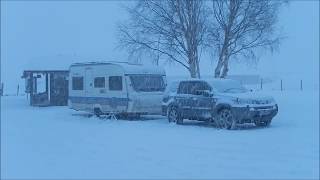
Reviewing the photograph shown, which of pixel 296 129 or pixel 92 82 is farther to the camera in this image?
pixel 92 82

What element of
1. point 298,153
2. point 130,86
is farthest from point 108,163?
point 130,86

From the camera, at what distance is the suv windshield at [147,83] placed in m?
23.4

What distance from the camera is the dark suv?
61.0 ft

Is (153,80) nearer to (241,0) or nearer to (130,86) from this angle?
(130,86)

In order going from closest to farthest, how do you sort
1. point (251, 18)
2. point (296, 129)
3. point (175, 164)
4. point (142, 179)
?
point (142, 179), point (175, 164), point (296, 129), point (251, 18)

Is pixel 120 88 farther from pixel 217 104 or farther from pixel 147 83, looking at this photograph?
pixel 217 104

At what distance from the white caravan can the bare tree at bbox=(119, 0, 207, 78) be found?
269 inches

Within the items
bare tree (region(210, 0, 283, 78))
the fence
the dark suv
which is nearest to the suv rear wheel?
the dark suv

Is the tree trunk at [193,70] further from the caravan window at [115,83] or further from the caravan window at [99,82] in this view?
the caravan window at [115,83]

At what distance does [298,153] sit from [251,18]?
18.9 m

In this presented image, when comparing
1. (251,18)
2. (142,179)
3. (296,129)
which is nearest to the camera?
(142,179)

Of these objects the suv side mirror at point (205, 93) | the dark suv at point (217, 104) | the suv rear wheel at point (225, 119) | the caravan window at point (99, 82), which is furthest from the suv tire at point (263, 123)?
the caravan window at point (99, 82)

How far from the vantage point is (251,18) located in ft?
101

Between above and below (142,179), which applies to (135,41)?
above
